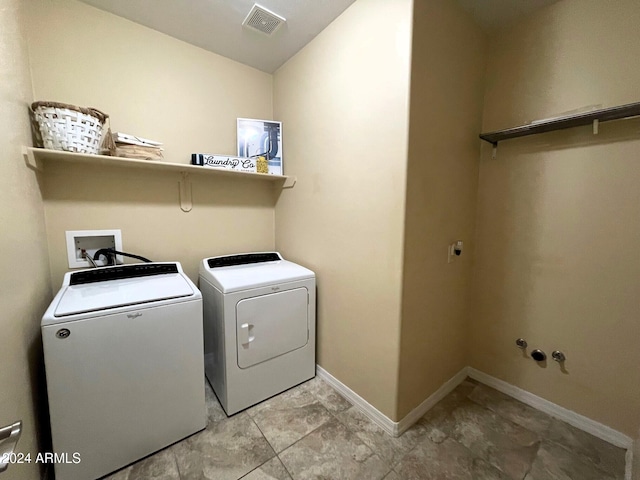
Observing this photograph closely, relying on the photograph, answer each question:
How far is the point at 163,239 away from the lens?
1.88 m

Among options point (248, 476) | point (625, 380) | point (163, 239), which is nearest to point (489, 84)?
point (625, 380)

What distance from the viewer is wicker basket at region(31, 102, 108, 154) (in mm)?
1245

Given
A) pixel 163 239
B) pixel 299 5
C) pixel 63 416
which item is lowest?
pixel 63 416

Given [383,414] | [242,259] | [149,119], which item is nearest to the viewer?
[383,414]

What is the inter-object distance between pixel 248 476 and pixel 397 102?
2.03 metres

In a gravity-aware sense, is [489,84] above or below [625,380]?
above

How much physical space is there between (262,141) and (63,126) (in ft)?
4.08

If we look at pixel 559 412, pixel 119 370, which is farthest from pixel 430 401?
pixel 119 370

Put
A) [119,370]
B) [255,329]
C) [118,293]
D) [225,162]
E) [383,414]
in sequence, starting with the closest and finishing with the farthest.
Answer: [119,370], [118,293], [383,414], [255,329], [225,162]

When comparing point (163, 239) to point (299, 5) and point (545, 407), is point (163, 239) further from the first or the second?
point (545, 407)

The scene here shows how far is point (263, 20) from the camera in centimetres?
162

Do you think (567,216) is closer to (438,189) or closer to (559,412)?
(438,189)

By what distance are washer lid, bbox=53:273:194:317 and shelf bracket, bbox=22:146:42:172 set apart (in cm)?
65

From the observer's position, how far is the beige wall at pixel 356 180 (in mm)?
1352
